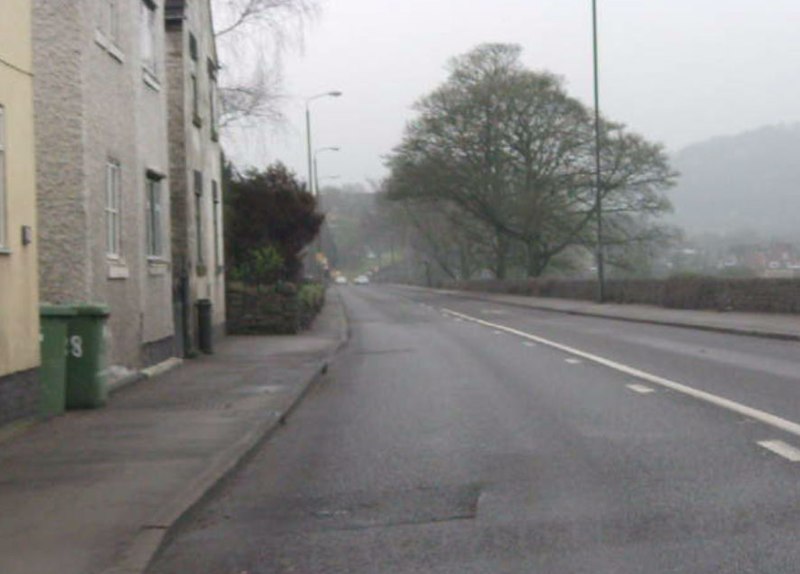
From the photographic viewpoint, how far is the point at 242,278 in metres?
35.1

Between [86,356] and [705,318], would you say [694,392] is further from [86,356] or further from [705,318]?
[705,318]

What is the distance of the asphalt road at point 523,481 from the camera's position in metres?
6.60

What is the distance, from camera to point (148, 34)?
1914 cm

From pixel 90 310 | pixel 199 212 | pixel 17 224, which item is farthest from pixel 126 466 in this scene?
pixel 199 212

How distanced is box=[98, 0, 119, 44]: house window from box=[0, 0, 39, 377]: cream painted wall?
341 centimetres

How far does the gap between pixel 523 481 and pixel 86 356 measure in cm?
628

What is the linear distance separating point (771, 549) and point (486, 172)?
6057cm

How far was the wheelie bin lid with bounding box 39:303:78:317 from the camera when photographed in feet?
41.7

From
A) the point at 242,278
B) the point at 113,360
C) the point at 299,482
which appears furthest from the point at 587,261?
the point at 299,482

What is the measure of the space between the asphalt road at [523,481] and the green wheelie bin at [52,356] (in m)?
2.52

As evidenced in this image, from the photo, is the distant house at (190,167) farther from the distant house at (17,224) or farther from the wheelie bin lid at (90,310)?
the distant house at (17,224)

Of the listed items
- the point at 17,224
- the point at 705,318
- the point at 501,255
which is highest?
the point at 501,255

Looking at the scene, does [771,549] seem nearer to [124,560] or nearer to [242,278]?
[124,560]

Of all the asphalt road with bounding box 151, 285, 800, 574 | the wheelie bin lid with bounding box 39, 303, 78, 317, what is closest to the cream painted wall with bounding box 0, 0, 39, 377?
the wheelie bin lid with bounding box 39, 303, 78, 317
